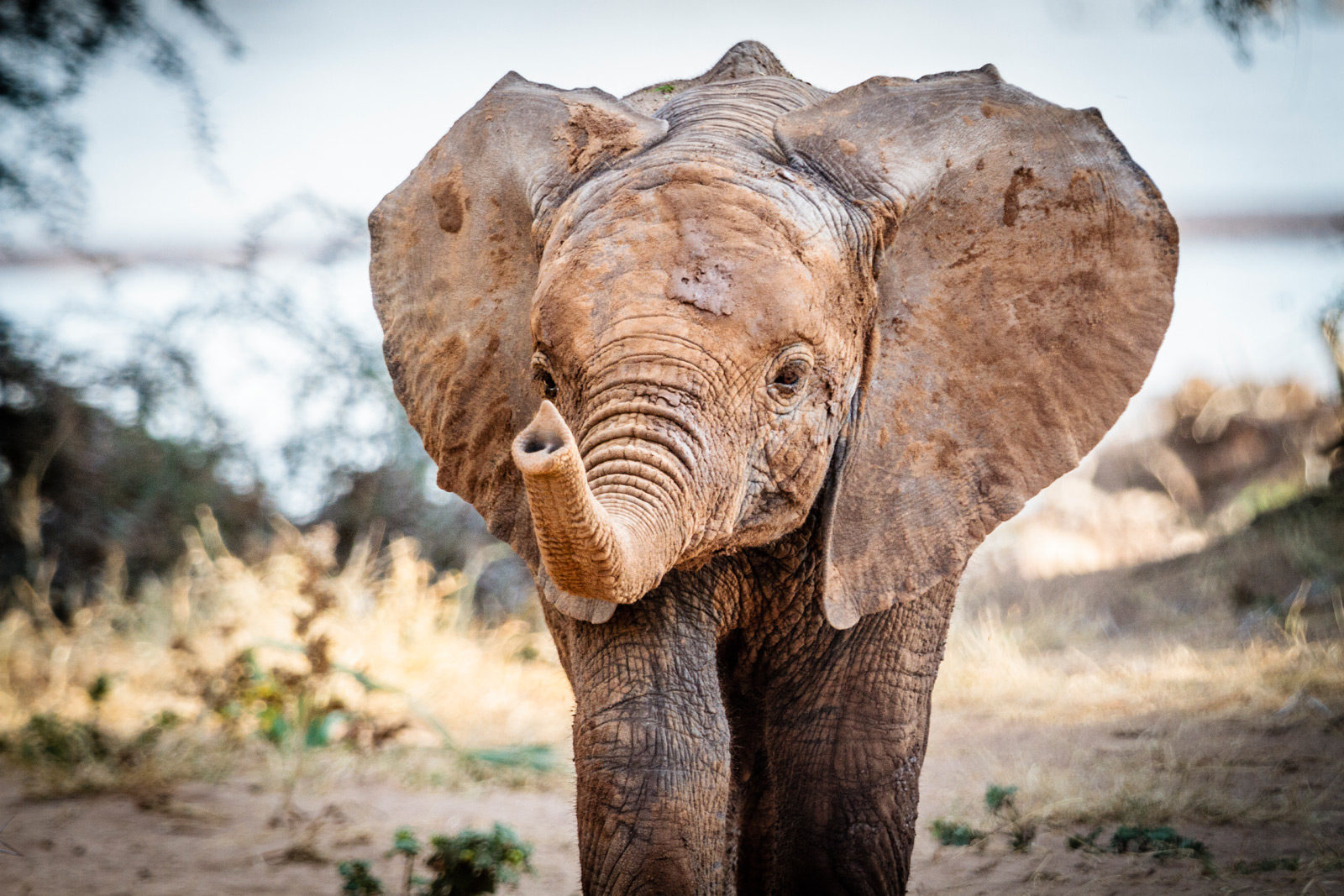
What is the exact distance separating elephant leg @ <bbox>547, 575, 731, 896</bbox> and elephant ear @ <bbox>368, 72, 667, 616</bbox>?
0.28m

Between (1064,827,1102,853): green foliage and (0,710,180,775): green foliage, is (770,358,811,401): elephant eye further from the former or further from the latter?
(0,710,180,775): green foliage

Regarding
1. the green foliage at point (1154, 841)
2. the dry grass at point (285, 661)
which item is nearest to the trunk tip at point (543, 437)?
the green foliage at point (1154, 841)

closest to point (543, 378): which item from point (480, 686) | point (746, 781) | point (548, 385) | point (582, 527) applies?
point (548, 385)

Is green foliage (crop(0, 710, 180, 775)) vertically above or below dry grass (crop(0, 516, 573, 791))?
below

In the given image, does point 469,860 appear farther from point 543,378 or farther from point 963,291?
point 963,291

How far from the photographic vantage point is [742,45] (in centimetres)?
393

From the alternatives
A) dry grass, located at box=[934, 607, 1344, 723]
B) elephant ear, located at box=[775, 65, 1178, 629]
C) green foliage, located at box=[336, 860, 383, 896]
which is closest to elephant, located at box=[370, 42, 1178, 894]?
elephant ear, located at box=[775, 65, 1178, 629]

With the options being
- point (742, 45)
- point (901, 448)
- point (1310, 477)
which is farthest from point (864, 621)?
point (1310, 477)

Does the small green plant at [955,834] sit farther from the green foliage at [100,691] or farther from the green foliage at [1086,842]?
the green foliage at [100,691]

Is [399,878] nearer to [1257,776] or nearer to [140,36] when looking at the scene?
[1257,776]

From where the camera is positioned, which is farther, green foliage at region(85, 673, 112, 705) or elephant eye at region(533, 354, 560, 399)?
green foliage at region(85, 673, 112, 705)

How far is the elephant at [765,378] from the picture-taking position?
275cm

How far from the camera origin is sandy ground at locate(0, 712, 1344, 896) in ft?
14.3

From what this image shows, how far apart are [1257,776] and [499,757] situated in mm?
3537
